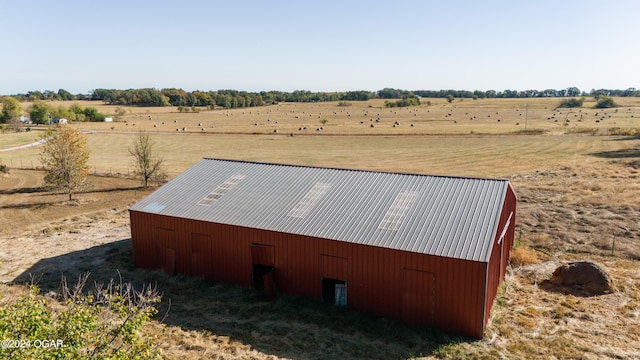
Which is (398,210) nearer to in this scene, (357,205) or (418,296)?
(357,205)

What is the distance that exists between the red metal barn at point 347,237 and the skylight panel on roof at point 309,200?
0.19 ft

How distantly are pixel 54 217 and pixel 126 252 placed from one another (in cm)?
1384

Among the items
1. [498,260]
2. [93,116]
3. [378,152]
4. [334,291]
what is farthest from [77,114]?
[498,260]

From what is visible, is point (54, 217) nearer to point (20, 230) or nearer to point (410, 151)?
point (20, 230)

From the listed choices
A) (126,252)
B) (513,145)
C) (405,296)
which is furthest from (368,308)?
(513,145)

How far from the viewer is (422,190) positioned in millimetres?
24734

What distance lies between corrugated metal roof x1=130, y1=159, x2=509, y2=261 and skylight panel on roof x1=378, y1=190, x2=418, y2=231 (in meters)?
0.05

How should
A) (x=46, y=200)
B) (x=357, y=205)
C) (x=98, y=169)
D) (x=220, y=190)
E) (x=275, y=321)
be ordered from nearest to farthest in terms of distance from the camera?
(x=275, y=321) < (x=357, y=205) < (x=220, y=190) < (x=46, y=200) < (x=98, y=169)

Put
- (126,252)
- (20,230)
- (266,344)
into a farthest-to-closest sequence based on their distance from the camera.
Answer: (20,230), (126,252), (266,344)

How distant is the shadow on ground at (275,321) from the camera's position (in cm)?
1881

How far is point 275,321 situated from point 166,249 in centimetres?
933

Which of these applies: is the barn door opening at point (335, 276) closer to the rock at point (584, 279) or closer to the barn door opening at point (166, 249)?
the barn door opening at point (166, 249)

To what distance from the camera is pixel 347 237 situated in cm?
2203

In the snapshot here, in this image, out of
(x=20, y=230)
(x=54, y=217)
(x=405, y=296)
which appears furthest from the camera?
(x=54, y=217)
